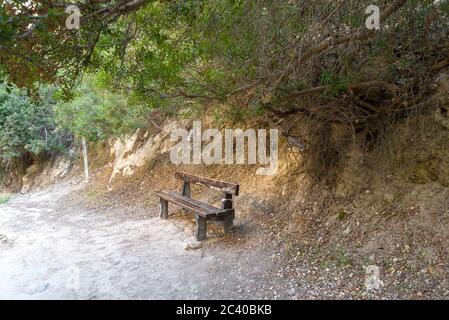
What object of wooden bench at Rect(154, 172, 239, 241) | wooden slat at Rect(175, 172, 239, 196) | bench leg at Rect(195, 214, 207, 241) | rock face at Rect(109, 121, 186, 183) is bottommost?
bench leg at Rect(195, 214, 207, 241)

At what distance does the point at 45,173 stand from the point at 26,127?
1.89m

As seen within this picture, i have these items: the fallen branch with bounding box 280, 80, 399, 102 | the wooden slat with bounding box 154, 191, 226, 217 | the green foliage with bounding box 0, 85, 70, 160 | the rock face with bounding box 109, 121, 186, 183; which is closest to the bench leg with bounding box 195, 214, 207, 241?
the wooden slat with bounding box 154, 191, 226, 217

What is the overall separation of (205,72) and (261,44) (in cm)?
92

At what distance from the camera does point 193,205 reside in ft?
20.1

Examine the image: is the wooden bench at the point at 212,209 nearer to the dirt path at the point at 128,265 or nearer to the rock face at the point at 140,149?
the dirt path at the point at 128,265

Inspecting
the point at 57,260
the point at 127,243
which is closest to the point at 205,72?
the point at 127,243

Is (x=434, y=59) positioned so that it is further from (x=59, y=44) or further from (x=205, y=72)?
(x=59, y=44)

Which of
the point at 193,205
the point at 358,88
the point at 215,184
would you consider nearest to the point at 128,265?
the point at 193,205

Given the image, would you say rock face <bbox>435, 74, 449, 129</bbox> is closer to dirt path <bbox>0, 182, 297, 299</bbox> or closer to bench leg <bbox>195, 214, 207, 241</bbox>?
dirt path <bbox>0, 182, 297, 299</bbox>

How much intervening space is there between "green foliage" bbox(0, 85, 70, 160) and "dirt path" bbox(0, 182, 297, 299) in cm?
678

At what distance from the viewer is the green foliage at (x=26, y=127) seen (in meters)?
12.6

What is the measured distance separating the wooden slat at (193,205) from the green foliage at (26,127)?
746 centimetres

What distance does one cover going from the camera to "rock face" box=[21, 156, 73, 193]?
43.7 ft

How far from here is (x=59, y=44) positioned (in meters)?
3.55
